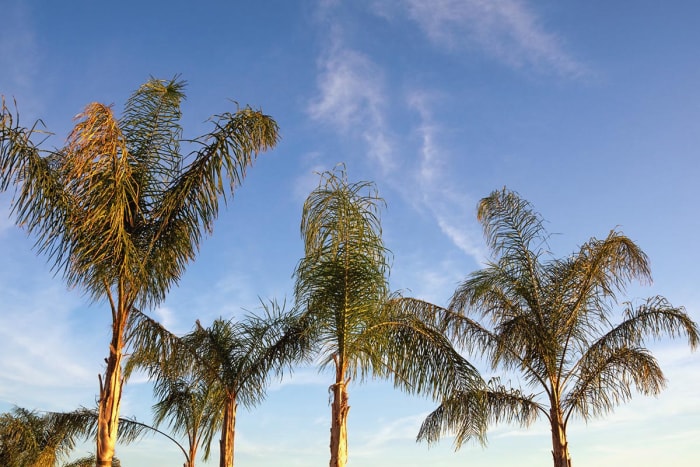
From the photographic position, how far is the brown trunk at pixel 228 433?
15188mm

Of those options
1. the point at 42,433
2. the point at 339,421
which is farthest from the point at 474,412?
the point at 42,433

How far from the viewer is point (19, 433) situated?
58.7ft

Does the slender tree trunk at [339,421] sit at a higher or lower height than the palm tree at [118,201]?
lower

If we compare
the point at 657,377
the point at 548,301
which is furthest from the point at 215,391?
the point at 657,377

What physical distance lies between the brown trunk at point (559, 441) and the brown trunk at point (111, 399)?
29.5 ft

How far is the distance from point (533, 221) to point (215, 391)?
8.30 meters

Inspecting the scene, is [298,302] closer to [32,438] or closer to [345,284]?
[345,284]

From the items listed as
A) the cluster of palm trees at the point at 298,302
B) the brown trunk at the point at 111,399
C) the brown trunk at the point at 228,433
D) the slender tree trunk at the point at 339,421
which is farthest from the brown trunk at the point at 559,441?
the brown trunk at the point at 111,399

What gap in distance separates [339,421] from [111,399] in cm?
317

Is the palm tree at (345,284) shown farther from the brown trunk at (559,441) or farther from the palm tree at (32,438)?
the palm tree at (32,438)

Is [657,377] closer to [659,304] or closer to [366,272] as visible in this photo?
[659,304]

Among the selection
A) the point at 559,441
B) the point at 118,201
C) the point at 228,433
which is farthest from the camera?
the point at 228,433

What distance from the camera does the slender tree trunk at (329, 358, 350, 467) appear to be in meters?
9.72

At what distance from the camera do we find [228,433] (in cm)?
1530
